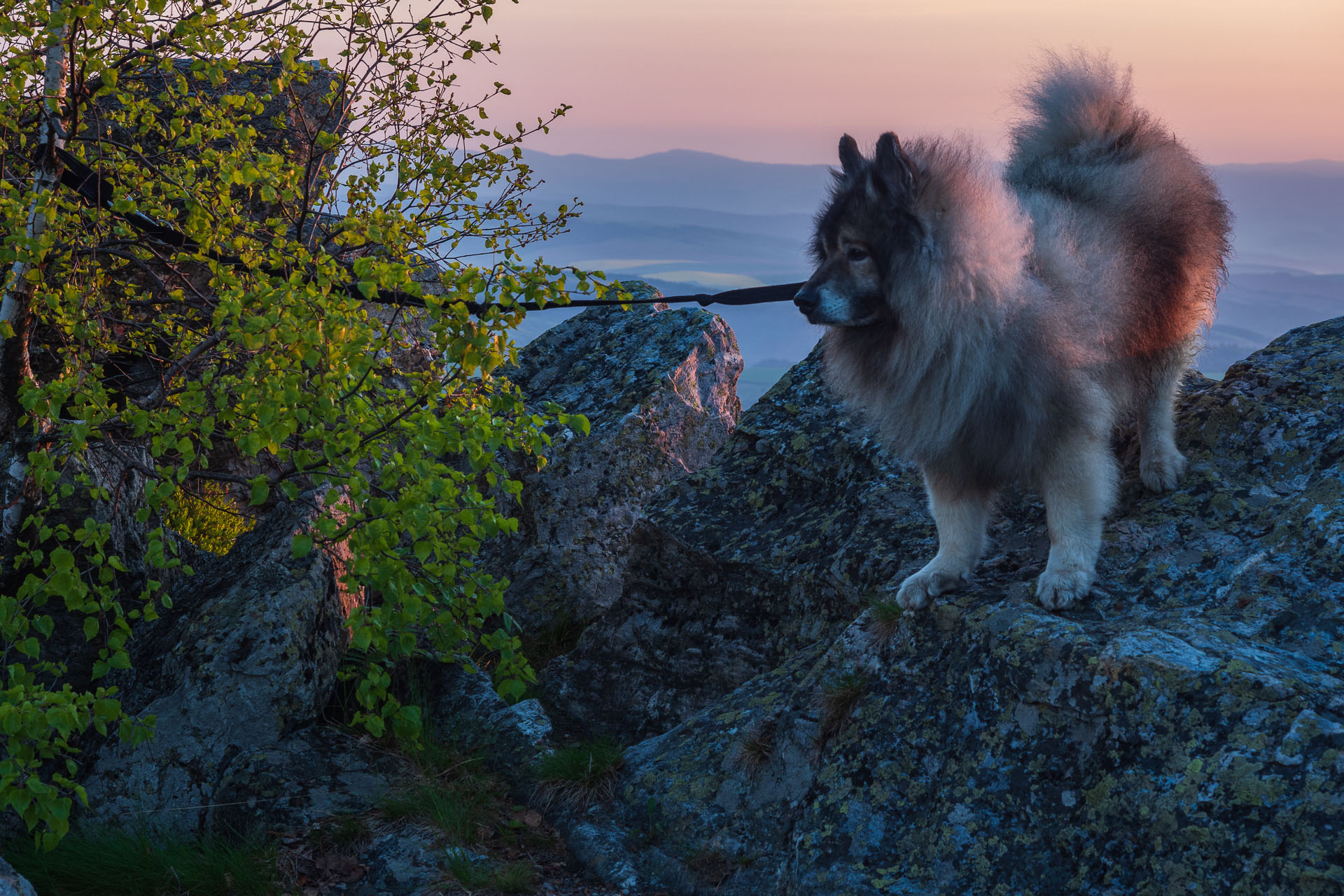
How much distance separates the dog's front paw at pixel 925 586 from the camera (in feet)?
13.1

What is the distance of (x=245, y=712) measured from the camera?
16.1ft

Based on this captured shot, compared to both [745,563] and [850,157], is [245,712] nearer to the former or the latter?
[745,563]

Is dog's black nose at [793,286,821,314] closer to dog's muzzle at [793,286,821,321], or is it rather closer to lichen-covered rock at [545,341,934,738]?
dog's muzzle at [793,286,821,321]

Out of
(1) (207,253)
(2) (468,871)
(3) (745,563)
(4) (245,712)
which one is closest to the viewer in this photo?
(2) (468,871)

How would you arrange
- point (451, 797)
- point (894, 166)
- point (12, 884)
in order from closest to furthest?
point (12, 884) < point (894, 166) < point (451, 797)

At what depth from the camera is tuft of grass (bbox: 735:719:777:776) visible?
4.20 m

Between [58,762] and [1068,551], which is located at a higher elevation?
[1068,551]

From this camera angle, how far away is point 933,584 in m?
4.02

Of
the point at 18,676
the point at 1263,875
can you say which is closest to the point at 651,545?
the point at 18,676

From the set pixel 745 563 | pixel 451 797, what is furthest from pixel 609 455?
pixel 451 797

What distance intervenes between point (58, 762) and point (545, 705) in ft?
9.11

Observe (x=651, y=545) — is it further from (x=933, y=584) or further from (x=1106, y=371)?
(x=1106, y=371)

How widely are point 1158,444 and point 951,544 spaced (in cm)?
111

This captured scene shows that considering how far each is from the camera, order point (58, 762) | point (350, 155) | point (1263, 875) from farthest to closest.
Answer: point (350, 155) → point (58, 762) → point (1263, 875)
